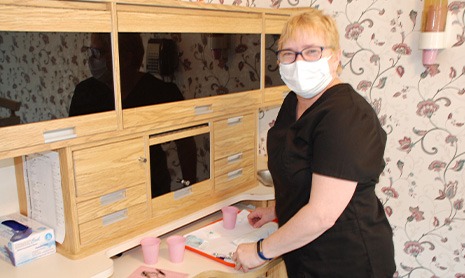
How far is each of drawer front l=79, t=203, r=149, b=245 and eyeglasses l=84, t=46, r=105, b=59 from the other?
0.52m

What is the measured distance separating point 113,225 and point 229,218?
467mm

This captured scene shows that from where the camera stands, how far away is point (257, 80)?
6.25 feet

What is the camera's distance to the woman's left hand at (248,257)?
136 centimetres

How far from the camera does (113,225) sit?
141 centimetres

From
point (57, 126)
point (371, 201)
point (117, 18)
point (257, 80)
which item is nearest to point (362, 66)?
point (257, 80)

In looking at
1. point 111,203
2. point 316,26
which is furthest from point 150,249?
point 316,26

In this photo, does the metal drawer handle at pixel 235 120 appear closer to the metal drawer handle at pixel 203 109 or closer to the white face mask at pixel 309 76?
the metal drawer handle at pixel 203 109

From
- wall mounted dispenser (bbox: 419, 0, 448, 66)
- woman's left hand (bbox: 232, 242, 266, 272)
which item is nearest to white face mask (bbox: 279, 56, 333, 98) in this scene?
woman's left hand (bbox: 232, 242, 266, 272)

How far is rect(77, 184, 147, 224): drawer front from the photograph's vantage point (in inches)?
52.4

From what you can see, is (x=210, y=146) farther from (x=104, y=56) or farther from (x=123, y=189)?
(x=104, y=56)

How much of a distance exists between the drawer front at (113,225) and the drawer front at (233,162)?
0.39m

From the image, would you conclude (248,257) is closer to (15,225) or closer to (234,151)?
(234,151)

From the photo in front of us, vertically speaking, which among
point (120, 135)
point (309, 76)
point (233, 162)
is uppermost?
point (309, 76)

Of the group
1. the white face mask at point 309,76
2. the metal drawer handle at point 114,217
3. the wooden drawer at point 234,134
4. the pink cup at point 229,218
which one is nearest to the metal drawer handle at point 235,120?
the wooden drawer at point 234,134
